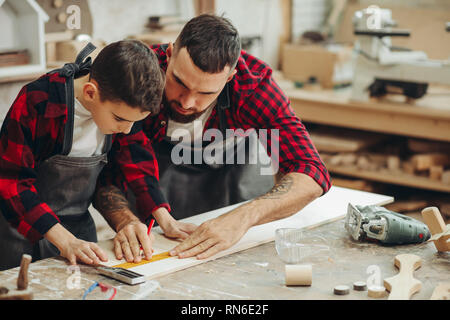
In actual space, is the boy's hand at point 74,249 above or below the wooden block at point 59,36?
below

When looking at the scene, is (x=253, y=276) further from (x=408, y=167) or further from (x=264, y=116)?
(x=408, y=167)

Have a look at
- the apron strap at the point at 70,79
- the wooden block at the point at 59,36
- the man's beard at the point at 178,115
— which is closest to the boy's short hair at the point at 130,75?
the apron strap at the point at 70,79

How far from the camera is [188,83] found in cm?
196

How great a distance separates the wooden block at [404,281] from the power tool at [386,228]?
17 centimetres

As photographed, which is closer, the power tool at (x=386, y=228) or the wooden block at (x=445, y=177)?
the power tool at (x=386, y=228)

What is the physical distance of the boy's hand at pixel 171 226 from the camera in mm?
1949

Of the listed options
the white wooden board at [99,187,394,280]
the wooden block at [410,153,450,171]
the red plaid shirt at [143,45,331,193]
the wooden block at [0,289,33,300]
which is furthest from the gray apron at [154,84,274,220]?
the wooden block at [410,153,450,171]

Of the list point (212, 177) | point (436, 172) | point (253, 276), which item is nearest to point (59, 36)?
point (212, 177)

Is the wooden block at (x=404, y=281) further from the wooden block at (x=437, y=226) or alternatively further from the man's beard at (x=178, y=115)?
the man's beard at (x=178, y=115)

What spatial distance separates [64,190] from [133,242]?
352 mm

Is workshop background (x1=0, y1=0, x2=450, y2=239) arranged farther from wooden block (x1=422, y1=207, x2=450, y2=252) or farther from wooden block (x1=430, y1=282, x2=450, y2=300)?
wooden block (x1=430, y1=282, x2=450, y2=300)

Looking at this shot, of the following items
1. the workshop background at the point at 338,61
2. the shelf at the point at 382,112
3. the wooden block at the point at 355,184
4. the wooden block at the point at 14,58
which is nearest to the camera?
the wooden block at the point at 14,58
